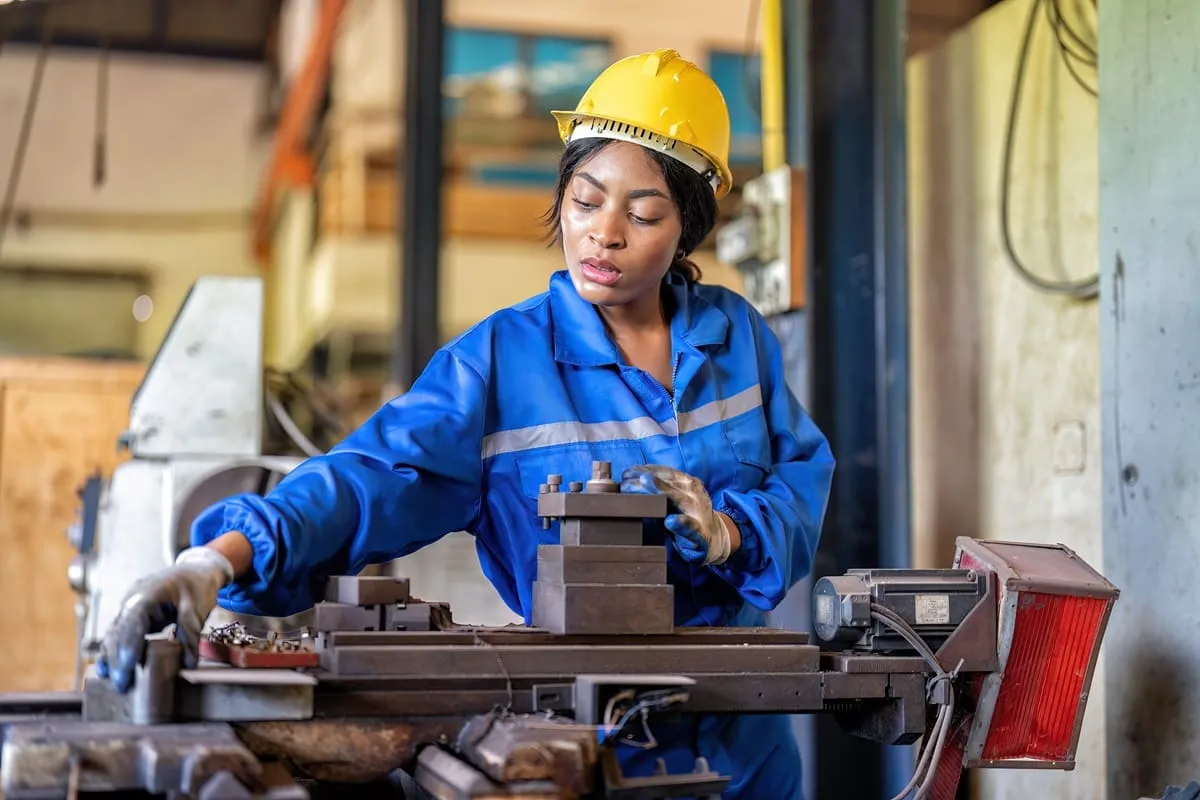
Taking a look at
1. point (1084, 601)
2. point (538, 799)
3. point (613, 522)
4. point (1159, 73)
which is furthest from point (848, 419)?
point (538, 799)

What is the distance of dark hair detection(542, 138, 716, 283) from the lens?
175 centimetres

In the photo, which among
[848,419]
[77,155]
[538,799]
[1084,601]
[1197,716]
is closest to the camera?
[538,799]

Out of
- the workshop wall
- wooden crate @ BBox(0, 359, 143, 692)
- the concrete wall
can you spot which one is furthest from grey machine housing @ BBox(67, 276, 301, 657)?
the workshop wall

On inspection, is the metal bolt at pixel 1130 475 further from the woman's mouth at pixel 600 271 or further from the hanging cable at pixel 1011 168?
the woman's mouth at pixel 600 271

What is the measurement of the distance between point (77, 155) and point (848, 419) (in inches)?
251

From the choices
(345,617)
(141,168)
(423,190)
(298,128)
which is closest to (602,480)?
(345,617)

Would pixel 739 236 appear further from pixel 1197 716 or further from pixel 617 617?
pixel 617 617

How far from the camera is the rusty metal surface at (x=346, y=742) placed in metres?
1.26

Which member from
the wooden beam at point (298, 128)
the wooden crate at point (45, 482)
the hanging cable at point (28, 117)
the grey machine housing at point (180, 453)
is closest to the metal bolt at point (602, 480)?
the grey machine housing at point (180, 453)

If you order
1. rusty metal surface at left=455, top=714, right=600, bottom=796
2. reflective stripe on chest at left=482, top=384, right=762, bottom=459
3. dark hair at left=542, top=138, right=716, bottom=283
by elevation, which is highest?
dark hair at left=542, top=138, right=716, bottom=283

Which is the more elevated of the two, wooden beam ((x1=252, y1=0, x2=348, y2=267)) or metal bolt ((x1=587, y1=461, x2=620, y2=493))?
wooden beam ((x1=252, y1=0, x2=348, y2=267))

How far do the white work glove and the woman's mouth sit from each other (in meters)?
0.58

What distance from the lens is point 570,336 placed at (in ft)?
5.74

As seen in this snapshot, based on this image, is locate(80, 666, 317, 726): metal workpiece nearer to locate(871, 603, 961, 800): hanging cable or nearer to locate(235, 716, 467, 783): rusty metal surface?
locate(235, 716, 467, 783): rusty metal surface
